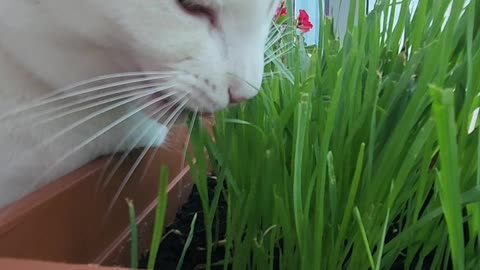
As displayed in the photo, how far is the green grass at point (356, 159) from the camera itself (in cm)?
45

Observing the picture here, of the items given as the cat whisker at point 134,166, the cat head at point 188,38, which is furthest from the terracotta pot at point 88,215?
the cat head at point 188,38

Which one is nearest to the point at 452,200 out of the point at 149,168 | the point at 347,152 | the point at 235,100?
the point at 347,152

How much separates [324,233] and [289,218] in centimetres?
3

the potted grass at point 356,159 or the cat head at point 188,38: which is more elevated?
the cat head at point 188,38

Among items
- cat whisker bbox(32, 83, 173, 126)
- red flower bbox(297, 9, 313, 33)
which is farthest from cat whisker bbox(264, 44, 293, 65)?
cat whisker bbox(32, 83, 173, 126)

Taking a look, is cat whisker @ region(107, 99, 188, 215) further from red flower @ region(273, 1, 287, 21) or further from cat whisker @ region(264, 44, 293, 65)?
red flower @ region(273, 1, 287, 21)

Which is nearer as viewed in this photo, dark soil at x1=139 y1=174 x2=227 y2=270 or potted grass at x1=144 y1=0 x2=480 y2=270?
potted grass at x1=144 y1=0 x2=480 y2=270

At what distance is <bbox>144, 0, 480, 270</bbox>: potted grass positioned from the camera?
45cm

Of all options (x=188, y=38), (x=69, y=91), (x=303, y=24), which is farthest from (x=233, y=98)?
(x=303, y=24)

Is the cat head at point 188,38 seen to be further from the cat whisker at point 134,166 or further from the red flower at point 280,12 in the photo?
the red flower at point 280,12

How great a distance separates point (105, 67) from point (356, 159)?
0.26 meters

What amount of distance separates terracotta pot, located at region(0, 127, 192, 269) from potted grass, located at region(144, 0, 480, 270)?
0.32 feet

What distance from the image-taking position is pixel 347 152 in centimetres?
49

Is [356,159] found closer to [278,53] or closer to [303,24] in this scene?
[278,53]
